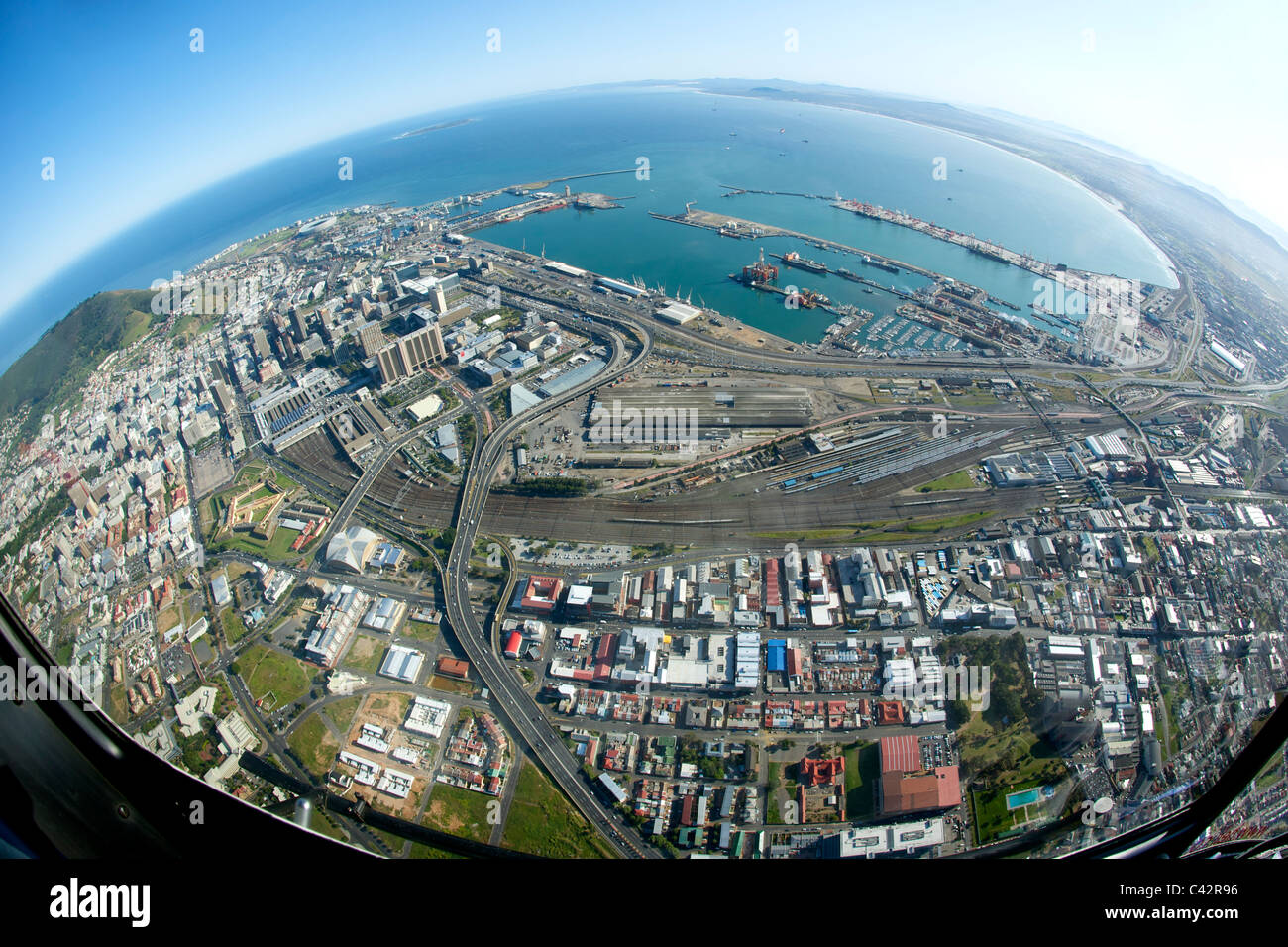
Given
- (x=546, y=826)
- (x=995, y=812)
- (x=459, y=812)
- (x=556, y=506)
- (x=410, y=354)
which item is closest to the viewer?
(x=995, y=812)

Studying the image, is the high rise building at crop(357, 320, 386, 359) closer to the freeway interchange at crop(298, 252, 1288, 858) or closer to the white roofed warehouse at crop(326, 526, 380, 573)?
the freeway interchange at crop(298, 252, 1288, 858)

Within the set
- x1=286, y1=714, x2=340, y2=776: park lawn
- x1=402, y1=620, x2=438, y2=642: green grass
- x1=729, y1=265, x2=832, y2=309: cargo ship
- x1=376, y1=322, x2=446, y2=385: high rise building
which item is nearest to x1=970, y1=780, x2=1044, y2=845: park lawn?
x1=402, y1=620, x2=438, y2=642: green grass

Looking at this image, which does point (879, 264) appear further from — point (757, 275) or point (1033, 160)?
point (1033, 160)

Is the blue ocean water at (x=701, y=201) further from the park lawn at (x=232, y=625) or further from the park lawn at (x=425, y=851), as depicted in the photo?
the park lawn at (x=425, y=851)

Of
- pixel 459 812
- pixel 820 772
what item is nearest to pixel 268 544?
pixel 459 812

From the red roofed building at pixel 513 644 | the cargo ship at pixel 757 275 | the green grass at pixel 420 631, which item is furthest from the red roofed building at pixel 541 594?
the cargo ship at pixel 757 275
